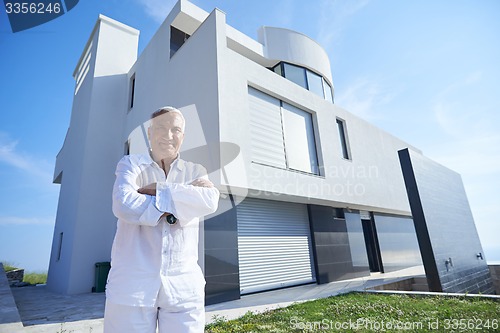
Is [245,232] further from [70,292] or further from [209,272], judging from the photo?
[70,292]

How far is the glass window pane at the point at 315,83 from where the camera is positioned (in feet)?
33.7

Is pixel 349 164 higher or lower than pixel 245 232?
higher

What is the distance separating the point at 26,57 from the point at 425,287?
1244 cm

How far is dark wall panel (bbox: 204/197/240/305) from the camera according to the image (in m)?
5.23

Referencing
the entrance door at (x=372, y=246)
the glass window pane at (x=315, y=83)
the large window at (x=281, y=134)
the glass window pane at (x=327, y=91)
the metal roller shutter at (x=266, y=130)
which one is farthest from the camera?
the glass window pane at (x=327, y=91)

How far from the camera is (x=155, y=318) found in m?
1.16

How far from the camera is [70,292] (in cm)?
704

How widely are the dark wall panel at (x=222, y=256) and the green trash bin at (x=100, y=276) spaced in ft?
13.6

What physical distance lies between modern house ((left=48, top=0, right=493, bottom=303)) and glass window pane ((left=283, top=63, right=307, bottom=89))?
93 millimetres

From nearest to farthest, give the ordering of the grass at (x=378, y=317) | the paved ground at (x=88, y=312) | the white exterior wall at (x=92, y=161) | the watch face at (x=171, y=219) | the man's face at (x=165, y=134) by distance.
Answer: the watch face at (x=171, y=219) < the man's face at (x=165, y=134) < the grass at (x=378, y=317) < the paved ground at (x=88, y=312) < the white exterior wall at (x=92, y=161)

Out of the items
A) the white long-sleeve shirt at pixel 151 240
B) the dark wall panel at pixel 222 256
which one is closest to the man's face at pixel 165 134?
the white long-sleeve shirt at pixel 151 240

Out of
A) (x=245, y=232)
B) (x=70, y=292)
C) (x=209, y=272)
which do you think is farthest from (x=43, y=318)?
(x=245, y=232)

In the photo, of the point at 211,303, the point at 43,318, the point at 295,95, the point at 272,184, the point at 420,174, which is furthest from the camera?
the point at 295,95

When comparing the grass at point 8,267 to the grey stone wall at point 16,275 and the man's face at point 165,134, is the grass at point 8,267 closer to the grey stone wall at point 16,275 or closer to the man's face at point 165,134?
the grey stone wall at point 16,275
